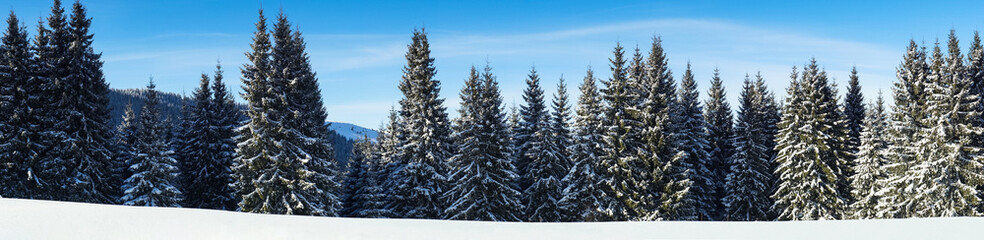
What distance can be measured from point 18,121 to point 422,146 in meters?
19.4

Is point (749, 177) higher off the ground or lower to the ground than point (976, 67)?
lower

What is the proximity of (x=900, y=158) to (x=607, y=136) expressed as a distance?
55.2 feet

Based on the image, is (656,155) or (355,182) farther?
(355,182)

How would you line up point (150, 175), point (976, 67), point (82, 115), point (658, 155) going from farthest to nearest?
point (976, 67), point (658, 155), point (150, 175), point (82, 115)

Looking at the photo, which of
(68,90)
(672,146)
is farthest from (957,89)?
(68,90)

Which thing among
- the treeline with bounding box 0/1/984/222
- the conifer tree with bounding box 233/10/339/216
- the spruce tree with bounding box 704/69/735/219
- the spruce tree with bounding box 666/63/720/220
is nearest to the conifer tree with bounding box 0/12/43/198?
the treeline with bounding box 0/1/984/222

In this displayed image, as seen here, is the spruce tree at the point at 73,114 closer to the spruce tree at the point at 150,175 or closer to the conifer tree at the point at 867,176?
the spruce tree at the point at 150,175

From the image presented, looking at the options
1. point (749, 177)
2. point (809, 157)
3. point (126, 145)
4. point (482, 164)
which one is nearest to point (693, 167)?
point (749, 177)

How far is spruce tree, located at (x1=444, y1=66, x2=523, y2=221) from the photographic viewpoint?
31.7 metres

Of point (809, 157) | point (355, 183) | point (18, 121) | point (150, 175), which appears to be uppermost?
point (18, 121)

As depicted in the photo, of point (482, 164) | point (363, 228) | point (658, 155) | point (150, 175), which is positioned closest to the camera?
point (363, 228)

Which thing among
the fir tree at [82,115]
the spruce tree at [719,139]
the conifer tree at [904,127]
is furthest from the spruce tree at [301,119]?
the conifer tree at [904,127]

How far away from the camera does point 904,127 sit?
33.2m

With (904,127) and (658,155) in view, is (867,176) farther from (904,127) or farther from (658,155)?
(658,155)
